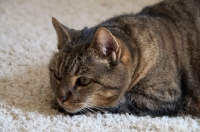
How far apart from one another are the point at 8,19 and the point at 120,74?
1.36m

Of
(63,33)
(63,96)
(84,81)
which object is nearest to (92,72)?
(84,81)

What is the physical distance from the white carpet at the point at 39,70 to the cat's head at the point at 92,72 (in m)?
0.10

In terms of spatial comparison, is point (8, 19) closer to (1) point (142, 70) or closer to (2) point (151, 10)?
(2) point (151, 10)

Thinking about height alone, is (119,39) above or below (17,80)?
above

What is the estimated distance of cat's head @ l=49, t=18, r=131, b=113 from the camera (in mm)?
1239

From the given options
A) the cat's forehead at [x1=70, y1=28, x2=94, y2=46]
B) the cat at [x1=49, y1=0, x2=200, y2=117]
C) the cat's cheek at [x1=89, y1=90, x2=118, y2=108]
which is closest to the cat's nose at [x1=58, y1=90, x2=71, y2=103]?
the cat at [x1=49, y1=0, x2=200, y2=117]

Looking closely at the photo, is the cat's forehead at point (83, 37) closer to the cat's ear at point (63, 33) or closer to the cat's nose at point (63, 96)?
the cat's ear at point (63, 33)

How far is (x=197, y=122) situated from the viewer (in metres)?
1.40

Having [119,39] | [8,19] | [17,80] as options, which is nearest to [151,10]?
[119,39]

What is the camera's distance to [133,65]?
135 cm

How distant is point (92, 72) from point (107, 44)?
0.42ft

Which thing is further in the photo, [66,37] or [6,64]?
[6,64]

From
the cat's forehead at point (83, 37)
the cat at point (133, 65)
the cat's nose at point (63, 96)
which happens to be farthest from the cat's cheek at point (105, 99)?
the cat's forehead at point (83, 37)

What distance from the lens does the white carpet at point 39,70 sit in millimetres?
1298
